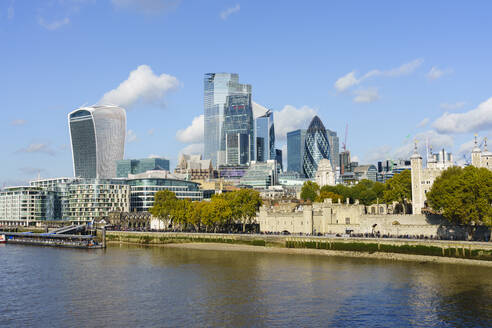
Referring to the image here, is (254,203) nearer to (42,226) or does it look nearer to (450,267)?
(450,267)

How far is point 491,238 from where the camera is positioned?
282 feet

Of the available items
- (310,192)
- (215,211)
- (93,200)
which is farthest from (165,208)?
(310,192)

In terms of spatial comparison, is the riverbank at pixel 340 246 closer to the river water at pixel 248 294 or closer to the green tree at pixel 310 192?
the river water at pixel 248 294

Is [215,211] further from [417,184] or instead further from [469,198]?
[469,198]

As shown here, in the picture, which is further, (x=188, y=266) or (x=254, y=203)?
(x=254, y=203)

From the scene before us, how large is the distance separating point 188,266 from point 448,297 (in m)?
42.3

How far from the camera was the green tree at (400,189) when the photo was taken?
12581 centimetres

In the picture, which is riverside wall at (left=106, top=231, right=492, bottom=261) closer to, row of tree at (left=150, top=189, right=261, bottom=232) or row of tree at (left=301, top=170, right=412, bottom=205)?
row of tree at (left=150, top=189, right=261, bottom=232)

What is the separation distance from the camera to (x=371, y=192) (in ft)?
527

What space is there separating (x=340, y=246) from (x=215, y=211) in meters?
39.2

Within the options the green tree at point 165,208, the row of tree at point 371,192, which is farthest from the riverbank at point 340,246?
the row of tree at point 371,192

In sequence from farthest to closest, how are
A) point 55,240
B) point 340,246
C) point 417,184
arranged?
point 55,240
point 417,184
point 340,246

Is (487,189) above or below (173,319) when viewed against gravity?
above

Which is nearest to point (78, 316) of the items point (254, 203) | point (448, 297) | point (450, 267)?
point (448, 297)
